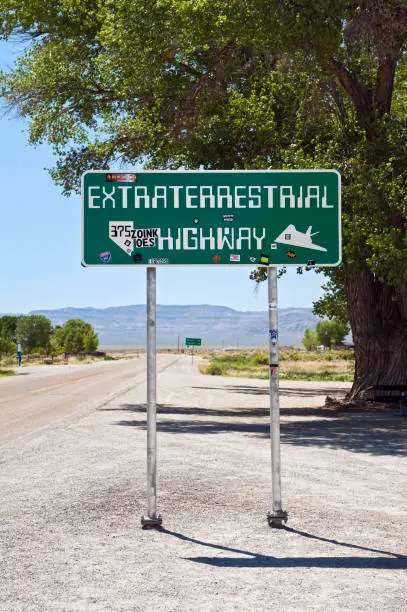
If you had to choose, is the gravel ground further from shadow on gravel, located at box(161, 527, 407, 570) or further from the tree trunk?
the tree trunk

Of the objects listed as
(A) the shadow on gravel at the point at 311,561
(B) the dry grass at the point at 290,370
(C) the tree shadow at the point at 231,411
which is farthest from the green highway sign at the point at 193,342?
(A) the shadow on gravel at the point at 311,561

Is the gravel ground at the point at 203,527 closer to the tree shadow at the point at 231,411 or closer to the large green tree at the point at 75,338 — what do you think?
the tree shadow at the point at 231,411

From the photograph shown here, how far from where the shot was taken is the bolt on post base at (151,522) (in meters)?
6.66

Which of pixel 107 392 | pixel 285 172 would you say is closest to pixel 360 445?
pixel 285 172

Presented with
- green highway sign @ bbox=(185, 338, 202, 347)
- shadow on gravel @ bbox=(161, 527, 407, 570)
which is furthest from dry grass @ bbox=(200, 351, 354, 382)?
shadow on gravel @ bbox=(161, 527, 407, 570)

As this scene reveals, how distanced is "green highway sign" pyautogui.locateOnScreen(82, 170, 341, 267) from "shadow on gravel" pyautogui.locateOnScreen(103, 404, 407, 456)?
6.26 m

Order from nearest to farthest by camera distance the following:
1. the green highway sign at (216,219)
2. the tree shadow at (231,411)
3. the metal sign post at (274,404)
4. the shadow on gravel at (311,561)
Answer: the shadow on gravel at (311,561) → the metal sign post at (274,404) → the green highway sign at (216,219) → the tree shadow at (231,411)

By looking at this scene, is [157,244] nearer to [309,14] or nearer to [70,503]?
[70,503]

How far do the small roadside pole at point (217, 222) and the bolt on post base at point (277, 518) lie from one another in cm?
1

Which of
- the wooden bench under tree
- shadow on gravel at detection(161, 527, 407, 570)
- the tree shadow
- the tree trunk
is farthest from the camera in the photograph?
the tree trunk

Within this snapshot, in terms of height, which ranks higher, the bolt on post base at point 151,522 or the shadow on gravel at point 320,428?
the bolt on post base at point 151,522

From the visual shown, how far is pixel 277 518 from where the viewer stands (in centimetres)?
674

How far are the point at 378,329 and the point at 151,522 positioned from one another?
50.2 ft

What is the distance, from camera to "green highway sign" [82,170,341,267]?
670 cm
